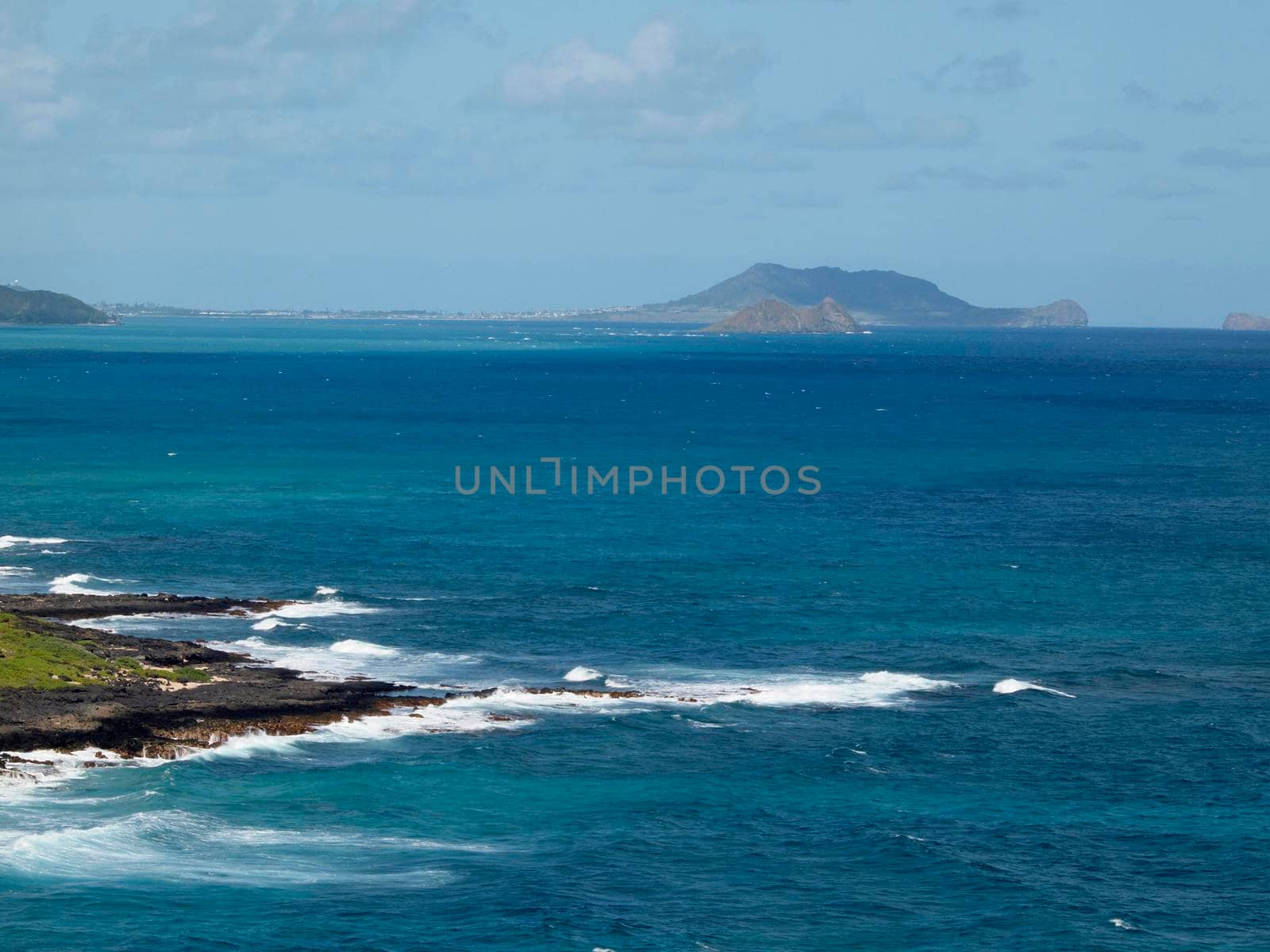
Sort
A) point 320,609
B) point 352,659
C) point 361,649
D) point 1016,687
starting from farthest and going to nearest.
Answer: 1. point 320,609
2. point 361,649
3. point 352,659
4. point 1016,687

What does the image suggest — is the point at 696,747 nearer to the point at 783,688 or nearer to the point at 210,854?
the point at 783,688

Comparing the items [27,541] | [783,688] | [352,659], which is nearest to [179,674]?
[352,659]

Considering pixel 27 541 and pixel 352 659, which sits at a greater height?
pixel 27 541

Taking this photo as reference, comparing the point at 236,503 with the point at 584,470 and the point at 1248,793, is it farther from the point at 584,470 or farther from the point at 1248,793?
the point at 1248,793

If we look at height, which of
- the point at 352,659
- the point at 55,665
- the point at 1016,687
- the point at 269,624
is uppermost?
the point at 55,665

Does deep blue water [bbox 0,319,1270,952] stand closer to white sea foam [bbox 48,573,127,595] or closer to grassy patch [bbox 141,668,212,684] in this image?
white sea foam [bbox 48,573,127,595]

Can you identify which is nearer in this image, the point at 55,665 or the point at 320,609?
the point at 55,665

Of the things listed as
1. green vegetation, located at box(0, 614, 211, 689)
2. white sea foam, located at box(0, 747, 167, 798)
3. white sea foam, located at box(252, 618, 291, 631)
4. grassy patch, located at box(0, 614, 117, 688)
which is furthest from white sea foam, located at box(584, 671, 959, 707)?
grassy patch, located at box(0, 614, 117, 688)

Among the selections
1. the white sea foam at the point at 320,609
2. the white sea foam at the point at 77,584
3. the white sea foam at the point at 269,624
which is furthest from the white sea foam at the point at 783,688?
the white sea foam at the point at 77,584
